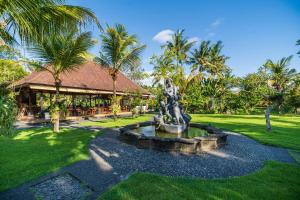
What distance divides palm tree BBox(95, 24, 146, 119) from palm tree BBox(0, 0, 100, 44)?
907 cm

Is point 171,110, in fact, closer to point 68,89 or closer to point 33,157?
point 33,157

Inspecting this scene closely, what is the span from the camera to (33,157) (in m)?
5.62

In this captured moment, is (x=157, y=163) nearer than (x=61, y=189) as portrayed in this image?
No

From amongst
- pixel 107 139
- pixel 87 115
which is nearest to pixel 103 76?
pixel 87 115

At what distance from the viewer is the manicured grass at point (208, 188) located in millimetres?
3512

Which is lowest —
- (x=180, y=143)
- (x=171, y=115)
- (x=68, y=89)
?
(x=180, y=143)

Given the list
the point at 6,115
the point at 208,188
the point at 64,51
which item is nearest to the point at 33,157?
the point at 6,115

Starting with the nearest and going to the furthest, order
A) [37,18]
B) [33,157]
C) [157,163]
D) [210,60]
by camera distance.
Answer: [37,18]
[157,163]
[33,157]
[210,60]

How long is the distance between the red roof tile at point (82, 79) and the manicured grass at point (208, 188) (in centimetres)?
1285

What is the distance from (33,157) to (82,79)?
46.5 ft

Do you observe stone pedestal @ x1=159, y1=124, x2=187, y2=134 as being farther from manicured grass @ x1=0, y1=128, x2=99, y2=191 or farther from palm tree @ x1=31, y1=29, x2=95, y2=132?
palm tree @ x1=31, y1=29, x2=95, y2=132

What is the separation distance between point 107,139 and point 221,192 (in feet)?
18.7

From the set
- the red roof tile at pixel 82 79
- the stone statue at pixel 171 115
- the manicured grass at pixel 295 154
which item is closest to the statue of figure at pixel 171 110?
the stone statue at pixel 171 115

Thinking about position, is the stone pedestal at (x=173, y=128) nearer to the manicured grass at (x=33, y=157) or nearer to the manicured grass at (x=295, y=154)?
the manicured grass at (x=33, y=157)
